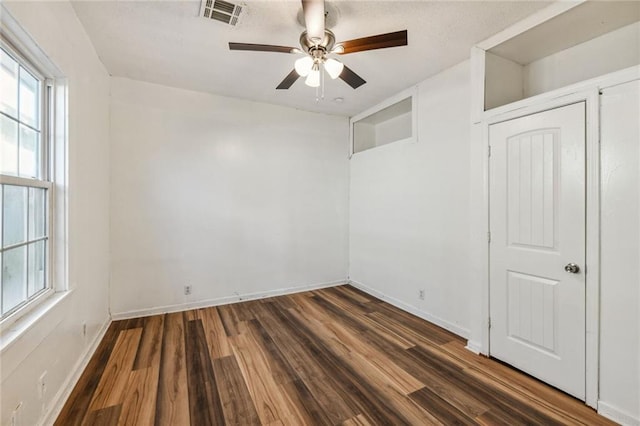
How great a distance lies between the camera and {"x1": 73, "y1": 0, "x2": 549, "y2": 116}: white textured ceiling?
2004 millimetres

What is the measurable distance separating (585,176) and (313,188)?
10.3 feet

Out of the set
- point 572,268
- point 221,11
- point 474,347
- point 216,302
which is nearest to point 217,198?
point 216,302

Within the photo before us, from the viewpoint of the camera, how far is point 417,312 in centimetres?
→ 333

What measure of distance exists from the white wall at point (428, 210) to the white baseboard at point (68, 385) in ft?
10.7

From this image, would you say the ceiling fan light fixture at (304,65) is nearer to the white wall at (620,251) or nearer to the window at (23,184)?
the window at (23,184)

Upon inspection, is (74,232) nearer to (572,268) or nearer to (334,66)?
(334,66)

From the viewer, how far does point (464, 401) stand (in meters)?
1.87

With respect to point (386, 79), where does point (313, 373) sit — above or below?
below

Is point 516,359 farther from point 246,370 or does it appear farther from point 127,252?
point 127,252

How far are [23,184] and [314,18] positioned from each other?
6.40 feet

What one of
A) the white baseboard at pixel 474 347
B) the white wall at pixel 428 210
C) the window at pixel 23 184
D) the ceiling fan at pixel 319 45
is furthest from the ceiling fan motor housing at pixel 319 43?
the white baseboard at pixel 474 347

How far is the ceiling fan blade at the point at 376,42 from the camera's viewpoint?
5.74 feet

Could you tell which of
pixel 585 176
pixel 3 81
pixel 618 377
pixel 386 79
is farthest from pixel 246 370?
pixel 386 79

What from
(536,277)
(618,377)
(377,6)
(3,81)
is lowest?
(618,377)
